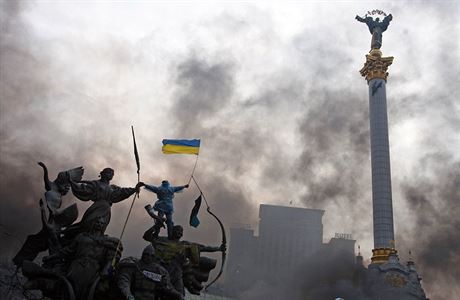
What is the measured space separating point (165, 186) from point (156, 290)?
14.8ft

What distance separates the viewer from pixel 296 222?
10969 cm

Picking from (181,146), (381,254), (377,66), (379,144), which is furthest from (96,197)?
(377,66)

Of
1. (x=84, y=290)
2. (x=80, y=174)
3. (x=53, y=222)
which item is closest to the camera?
(x=84, y=290)

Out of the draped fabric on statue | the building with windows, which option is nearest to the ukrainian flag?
the draped fabric on statue

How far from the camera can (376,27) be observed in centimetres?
5491

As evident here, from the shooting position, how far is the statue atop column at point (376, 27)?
5412cm

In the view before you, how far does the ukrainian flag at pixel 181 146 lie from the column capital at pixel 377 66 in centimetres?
4090

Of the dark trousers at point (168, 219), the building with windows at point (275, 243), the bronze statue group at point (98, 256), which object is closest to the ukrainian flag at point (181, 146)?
the bronze statue group at point (98, 256)

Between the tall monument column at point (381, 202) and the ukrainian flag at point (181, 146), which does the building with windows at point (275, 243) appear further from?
the ukrainian flag at point (181, 146)

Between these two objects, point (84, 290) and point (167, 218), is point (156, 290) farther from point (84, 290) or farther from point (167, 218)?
point (167, 218)

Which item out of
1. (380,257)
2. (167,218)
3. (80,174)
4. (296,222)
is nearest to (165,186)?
(167,218)

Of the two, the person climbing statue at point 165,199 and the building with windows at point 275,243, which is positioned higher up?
the building with windows at point 275,243

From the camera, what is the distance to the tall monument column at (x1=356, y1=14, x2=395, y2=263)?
147 feet

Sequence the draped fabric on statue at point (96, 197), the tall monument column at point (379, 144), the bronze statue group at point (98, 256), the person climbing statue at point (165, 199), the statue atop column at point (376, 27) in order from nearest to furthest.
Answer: the bronze statue group at point (98, 256), the draped fabric on statue at point (96, 197), the person climbing statue at point (165, 199), the tall monument column at point (379, 144), the statue atop column at point (376, 27)
